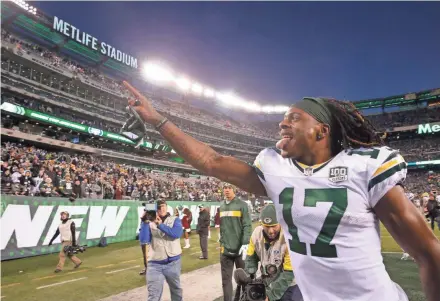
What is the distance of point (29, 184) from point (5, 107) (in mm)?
18053

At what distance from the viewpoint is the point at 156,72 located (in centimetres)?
5319

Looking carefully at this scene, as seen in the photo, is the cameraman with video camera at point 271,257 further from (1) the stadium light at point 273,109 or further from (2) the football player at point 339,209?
(1) the stadium light at point 273,109

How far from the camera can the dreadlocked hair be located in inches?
70.0

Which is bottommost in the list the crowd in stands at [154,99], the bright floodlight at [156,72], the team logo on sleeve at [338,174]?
the team logo on sleeve at [338,174]

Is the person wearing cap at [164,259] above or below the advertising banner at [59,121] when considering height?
below

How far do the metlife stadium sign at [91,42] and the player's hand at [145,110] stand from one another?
139 feet

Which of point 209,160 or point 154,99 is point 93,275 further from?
point 154,99

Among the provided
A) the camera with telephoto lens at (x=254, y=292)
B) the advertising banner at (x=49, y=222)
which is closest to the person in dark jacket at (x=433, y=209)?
the advertising banner at (x=49, y=222)

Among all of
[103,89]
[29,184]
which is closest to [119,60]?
[103,89]

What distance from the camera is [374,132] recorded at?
6.06 feet

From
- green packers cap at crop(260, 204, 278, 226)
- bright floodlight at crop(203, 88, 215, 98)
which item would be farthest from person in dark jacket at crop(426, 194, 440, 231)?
bright floodlight at crop(203, 88, 215, 98)

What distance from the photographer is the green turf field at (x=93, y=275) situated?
7.42m

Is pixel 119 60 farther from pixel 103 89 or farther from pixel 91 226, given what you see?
pixel 91 226

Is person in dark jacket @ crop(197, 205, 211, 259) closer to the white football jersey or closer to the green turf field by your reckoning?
the green turf field
